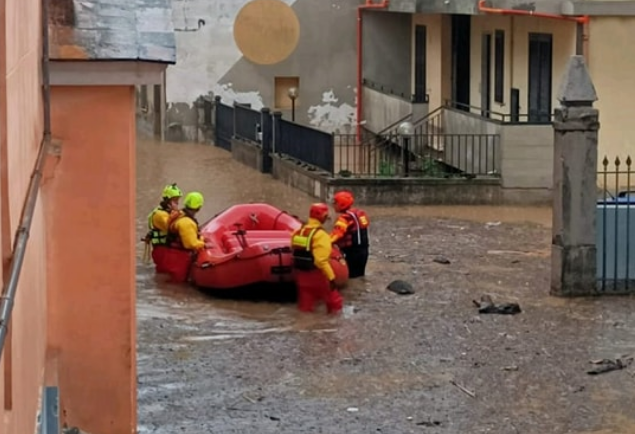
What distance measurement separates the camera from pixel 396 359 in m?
14.5

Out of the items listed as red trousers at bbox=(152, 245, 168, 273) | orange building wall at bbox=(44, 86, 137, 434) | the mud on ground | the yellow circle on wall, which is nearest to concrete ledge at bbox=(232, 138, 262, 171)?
the yellow circle on wall

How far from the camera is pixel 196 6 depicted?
1407 inches

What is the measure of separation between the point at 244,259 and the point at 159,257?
164 centimetres

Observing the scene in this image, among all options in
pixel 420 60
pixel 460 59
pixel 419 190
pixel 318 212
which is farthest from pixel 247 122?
pixel 318 212

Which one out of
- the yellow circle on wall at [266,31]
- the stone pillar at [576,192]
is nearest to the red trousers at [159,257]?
the stone pillar at [576,192]

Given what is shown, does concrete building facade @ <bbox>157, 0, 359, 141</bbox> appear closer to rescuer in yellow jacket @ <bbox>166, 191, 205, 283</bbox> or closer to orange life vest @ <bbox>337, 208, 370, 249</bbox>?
rescuer in yellow jacket @ <bbox>166, 191, 205, 283</bbox>

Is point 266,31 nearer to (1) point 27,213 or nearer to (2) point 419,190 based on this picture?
(2) point 419,190

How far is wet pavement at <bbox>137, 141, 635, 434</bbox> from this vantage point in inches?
485

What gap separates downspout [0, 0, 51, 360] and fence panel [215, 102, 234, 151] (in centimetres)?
2476

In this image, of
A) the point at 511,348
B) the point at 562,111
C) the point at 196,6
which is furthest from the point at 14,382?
the point at 196,6

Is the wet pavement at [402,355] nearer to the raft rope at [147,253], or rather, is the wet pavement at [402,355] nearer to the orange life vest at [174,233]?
the raft rope at [147,253]

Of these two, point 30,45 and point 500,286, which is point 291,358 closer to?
point 500,286

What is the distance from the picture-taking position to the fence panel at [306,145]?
27250 mm

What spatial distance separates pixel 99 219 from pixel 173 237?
8.72m
